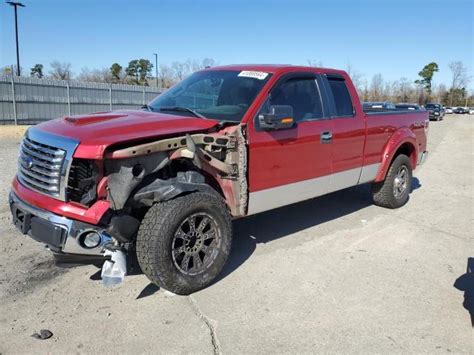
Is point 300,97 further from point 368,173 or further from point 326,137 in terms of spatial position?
point 368,173

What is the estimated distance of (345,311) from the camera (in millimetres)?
3635

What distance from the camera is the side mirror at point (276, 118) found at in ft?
13.7

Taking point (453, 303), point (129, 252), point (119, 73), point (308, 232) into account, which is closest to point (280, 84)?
point (308, 232)

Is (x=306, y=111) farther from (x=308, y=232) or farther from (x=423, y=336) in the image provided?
(x=423, y=336)

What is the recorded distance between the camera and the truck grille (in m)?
3.40

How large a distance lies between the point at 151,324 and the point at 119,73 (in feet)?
212

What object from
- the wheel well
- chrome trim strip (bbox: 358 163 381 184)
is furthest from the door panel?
the wheel well

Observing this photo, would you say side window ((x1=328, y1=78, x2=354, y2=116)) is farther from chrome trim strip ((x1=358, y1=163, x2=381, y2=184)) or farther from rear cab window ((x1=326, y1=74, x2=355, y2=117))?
chrome trim strip ((x1=358, y1=163, x2=381, y2=184))

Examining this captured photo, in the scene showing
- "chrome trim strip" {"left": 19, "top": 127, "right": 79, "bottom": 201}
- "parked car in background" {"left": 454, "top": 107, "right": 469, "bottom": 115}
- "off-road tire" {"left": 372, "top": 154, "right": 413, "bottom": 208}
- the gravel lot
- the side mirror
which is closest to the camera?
the gravel lot

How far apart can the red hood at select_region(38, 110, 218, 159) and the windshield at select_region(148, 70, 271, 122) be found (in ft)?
1.20

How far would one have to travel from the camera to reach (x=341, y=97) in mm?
5566

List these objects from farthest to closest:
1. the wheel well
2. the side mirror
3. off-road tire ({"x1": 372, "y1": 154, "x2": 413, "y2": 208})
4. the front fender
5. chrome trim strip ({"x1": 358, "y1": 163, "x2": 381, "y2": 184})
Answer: the wheel well < off-road tire ({"x1": 372, "y1": 154, "x2": 413, "y2": 208}) < the front fender < chrome trim strip ({"x1": 358, "y1": 163, "x2": 381, "y2": 184}) < the side mirror

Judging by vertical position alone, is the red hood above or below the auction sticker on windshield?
below

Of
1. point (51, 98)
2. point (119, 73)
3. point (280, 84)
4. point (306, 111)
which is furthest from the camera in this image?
point (119, 73)
